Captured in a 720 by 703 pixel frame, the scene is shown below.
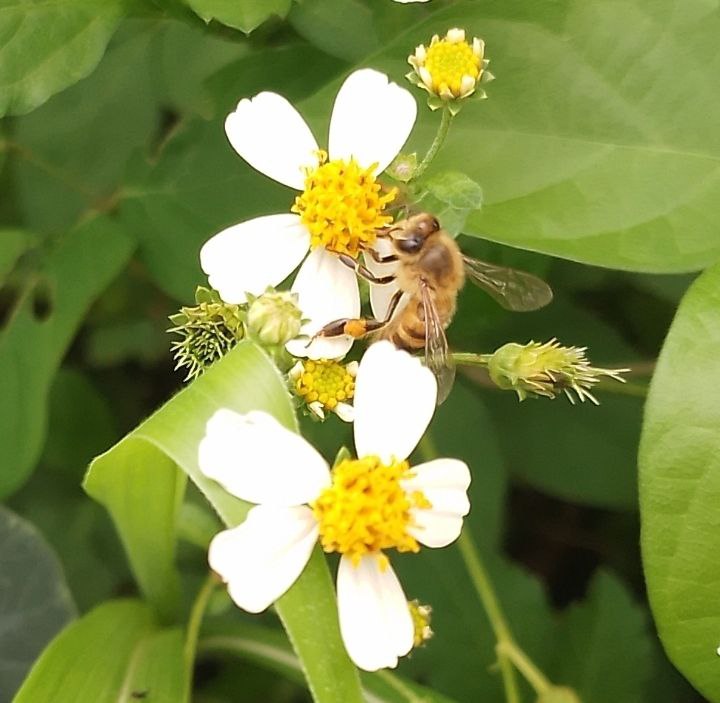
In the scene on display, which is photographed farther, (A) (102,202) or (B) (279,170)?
(A) (102,202)

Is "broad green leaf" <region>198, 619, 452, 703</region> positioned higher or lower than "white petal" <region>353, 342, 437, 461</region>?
lower

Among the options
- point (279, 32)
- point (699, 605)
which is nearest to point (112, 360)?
point (279, 32)

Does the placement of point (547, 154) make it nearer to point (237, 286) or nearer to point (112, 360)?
point (237, 286)

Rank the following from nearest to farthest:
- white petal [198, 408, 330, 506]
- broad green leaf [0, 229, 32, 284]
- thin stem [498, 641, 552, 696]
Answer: white petal [198, 408, 330, 506]
thin stem [498, 641, 552, 696]
broad green leaf [0, 229, 32, 284]

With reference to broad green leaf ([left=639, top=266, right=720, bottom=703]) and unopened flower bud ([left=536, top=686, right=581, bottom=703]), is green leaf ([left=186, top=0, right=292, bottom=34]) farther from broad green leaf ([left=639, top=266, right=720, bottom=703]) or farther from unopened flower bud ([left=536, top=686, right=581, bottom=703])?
unopened flower bud ([left=536, top=686, right=581, bottom=703])

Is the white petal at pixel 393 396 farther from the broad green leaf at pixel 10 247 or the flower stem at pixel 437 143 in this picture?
the broad green leaf at pixel 10 247

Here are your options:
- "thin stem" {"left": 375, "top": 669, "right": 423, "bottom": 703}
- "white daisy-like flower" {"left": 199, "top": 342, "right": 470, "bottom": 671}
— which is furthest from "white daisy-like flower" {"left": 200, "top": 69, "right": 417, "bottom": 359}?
"thin stem" {"left": 375, "top": 669, "right": 423, "bottom": 703}
